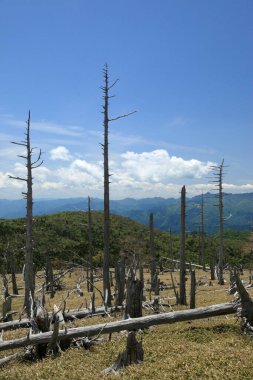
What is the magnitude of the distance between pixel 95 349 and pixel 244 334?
5746 mm

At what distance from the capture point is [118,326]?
14.2 meters

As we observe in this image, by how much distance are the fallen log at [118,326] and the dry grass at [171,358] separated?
0.55m

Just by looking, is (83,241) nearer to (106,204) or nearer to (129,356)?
(106,204)

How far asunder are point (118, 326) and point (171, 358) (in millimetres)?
3360

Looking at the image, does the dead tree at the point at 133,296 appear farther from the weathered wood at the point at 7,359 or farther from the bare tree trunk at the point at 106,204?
the bare tree trunk at the point at 106,204

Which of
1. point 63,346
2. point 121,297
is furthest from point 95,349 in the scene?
point 121,297

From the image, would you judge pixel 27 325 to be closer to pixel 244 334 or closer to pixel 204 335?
pixel 204 335

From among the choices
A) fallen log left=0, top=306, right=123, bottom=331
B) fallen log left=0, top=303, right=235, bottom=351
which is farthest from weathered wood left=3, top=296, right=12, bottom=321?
fallen log left=0, top=303, right=235, bottom=351

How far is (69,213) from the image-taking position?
367 ft

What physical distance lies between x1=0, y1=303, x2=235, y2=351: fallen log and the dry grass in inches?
21.7

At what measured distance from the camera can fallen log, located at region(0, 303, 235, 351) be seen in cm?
1314

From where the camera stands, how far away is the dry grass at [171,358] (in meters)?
10.0

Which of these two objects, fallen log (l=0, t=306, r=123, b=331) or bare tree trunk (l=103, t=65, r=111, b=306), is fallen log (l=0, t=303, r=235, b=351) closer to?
fallen log (l=0, t=306, r=123, b=331)

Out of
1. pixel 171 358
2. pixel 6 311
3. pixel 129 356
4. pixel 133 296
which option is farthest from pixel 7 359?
pixel 6 311
